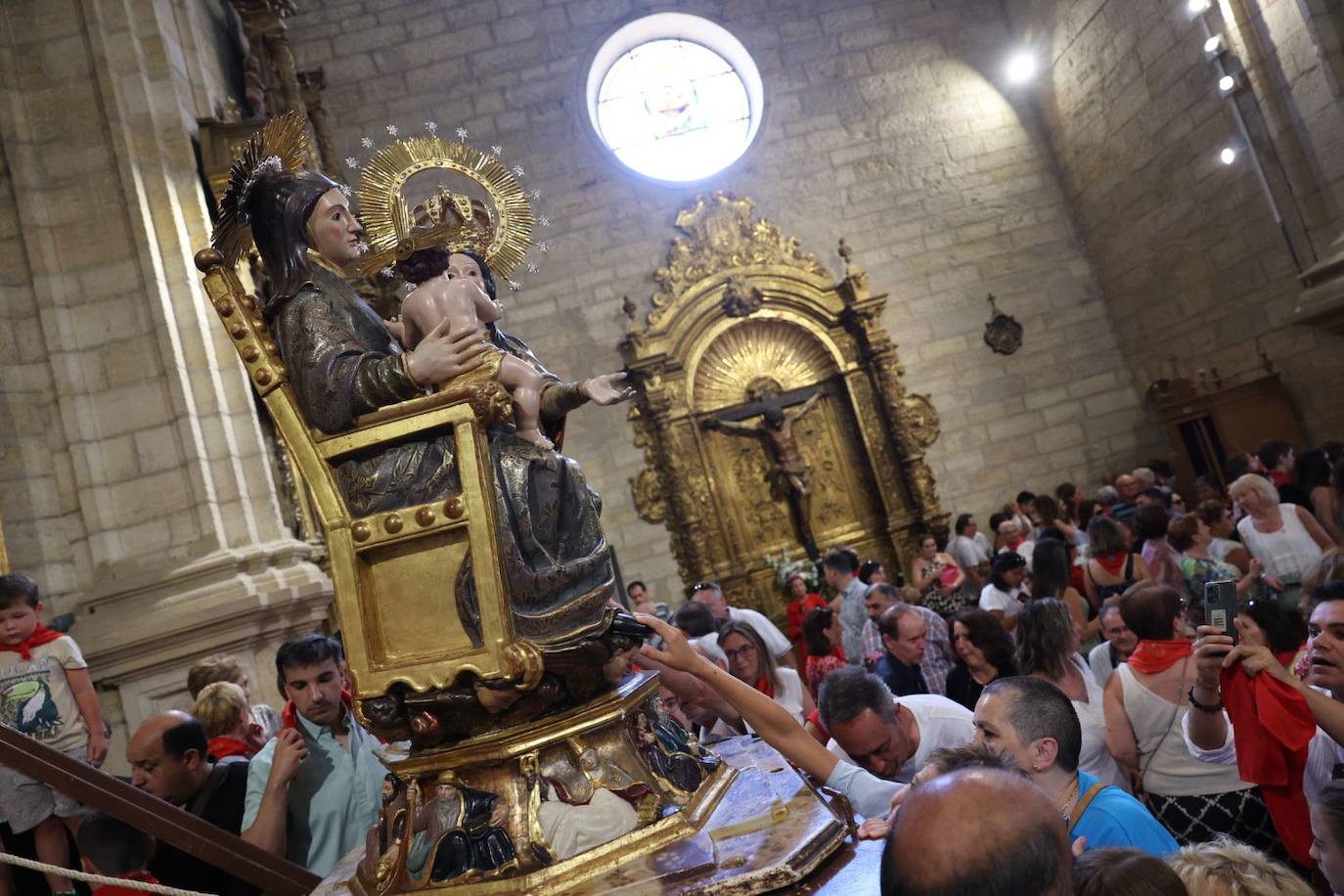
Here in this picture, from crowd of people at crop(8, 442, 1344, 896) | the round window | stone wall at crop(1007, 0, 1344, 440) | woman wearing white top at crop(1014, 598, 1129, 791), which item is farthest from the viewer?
the round window

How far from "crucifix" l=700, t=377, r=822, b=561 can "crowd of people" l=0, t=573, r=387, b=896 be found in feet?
28.6

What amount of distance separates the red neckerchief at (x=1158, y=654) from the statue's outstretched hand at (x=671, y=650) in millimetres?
1578

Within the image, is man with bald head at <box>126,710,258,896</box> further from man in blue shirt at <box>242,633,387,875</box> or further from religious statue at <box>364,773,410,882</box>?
religious statue at <box>364,773,410,882</box>

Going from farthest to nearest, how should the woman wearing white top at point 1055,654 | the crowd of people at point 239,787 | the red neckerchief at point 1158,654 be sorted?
the woman wearing white top at point 1055,654
the red neckerchief at point 1158,654
the crowd of people at point 239,787

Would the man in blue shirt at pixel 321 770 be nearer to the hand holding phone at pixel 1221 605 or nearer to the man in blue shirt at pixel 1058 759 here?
the man in blue shirt at pixel 1058 759

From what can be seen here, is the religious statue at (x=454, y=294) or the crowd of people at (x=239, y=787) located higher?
the religious statue at (x=454, y=294)

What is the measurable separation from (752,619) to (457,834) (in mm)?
3971

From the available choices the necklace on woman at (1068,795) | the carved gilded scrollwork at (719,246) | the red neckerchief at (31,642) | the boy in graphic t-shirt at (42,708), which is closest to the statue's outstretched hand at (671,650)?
Answer: the necklace on woman at (1068,795)

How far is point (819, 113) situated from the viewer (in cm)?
1307

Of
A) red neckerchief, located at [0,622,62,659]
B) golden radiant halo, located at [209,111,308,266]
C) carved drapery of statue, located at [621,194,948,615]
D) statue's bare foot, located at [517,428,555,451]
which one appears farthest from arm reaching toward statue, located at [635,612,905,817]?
carved drapery of statue, located at [621,194,948,615]

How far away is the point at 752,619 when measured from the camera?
5785 millimetres

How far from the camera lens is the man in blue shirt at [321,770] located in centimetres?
296

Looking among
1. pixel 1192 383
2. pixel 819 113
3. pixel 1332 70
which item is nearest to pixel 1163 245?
pixel 1192 383

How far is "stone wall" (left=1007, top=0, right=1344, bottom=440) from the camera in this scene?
9453 mm
